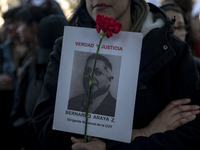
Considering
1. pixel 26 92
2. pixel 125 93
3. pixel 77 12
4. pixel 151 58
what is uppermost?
pixel 77 12

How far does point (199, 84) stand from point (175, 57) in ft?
0.54

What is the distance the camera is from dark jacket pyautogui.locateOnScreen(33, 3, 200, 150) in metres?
1.04

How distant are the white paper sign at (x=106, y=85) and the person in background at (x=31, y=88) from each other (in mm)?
892

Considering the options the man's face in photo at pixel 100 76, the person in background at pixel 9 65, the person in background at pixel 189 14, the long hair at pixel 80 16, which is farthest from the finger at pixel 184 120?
the person in background at pixel 9 65

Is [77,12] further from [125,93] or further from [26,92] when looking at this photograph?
[26,92]

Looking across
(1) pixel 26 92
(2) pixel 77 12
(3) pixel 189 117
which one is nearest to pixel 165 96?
(3) pixel 189 117

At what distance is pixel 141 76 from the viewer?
1046 millimetres

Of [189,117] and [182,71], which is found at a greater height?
[182,71]

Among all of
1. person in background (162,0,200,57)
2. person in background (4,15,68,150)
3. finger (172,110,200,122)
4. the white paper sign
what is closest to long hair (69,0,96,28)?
the white paper sign

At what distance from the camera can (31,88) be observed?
1.82 meters

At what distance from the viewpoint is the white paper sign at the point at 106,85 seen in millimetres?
899

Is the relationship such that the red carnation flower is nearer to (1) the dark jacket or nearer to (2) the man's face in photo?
(2) the man's face in photo

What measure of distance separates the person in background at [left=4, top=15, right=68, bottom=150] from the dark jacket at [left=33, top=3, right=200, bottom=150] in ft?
2.25

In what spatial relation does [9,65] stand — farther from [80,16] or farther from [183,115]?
[183,115]
